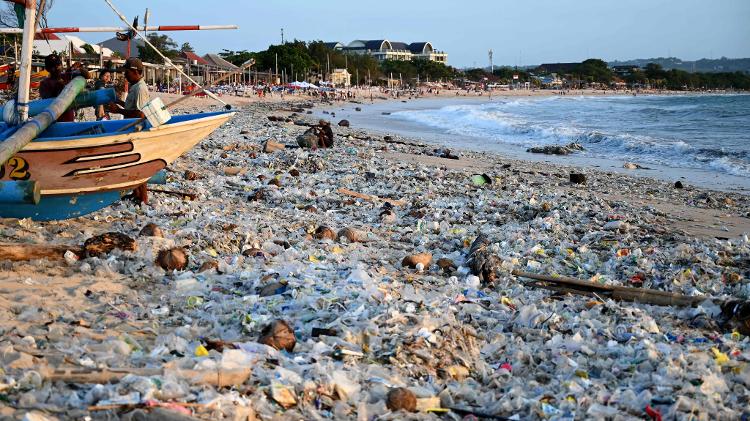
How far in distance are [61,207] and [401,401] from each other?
4.52 metres

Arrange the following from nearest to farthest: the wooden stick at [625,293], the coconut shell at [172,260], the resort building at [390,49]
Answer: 1. the wooden stick at [625,293]
2. the coconut shell at [172,260]
3. the resort building at [390,49]

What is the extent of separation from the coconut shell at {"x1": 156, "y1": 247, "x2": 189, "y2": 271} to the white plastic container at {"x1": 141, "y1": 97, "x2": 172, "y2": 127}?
2.06 m

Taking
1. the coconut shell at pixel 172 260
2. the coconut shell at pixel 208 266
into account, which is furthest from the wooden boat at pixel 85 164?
the coconut shell at pixel 208 266

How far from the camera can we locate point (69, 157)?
5.93 meters

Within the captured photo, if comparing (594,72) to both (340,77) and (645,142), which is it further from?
(645,142)

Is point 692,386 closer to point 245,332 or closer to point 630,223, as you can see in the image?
point 245,332

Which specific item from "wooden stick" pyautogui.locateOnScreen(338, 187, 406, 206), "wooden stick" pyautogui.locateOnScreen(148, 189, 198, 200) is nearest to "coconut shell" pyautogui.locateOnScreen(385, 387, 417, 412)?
"wooden stick" pyautogui.locateOnScreen(148, 189, 198, 200)

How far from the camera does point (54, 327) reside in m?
3.57

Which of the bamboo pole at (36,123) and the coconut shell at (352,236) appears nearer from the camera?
the bamboo pole at (36,123)

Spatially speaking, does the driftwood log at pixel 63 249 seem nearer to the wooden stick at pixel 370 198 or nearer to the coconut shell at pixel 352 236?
the coconut shell at pixel 352 236

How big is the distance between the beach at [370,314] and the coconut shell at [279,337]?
2.5 inches

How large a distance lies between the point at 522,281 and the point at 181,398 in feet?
10.7

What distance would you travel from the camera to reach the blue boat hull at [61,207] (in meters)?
5.75

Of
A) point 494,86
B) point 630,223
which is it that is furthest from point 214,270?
point 494,86
